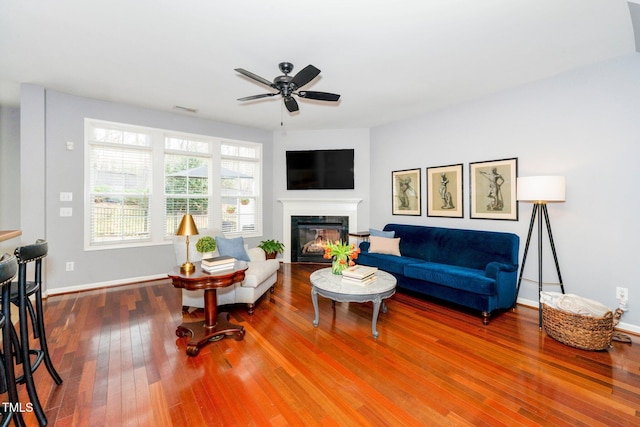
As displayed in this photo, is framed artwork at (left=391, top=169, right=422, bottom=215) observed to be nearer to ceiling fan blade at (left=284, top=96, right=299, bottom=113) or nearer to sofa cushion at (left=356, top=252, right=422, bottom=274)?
sofa cushion at (left=356, top=252, right=422, bottom=274)

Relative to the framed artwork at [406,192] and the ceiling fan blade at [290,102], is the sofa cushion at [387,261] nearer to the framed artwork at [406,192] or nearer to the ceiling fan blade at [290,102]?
the framed artwork at [406,192]

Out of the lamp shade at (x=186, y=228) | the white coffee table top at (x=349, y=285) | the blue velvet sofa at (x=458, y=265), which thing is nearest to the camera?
the lamp shade at (x=186, y=228)

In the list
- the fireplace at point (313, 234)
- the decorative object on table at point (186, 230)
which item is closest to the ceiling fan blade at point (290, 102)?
the decorative object on table at point (186, 230)

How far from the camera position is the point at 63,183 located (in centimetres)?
376

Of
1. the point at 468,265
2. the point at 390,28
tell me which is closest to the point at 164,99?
the point at 390,28

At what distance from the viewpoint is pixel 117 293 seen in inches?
149

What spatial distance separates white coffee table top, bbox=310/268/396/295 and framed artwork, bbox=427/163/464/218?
185 cm

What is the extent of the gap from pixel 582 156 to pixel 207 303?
4203 millimetres

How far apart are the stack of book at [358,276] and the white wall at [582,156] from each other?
2067 mm

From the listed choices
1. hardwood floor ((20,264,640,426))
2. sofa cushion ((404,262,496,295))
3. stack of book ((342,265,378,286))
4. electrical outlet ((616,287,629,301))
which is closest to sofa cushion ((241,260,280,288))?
hardwood floor ((20,264,640,426))

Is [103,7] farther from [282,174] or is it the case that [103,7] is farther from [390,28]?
[282,174]

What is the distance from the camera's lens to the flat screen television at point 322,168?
5500mm

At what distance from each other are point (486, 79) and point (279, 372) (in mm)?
3816

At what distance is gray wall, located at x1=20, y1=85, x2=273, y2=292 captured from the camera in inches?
138
